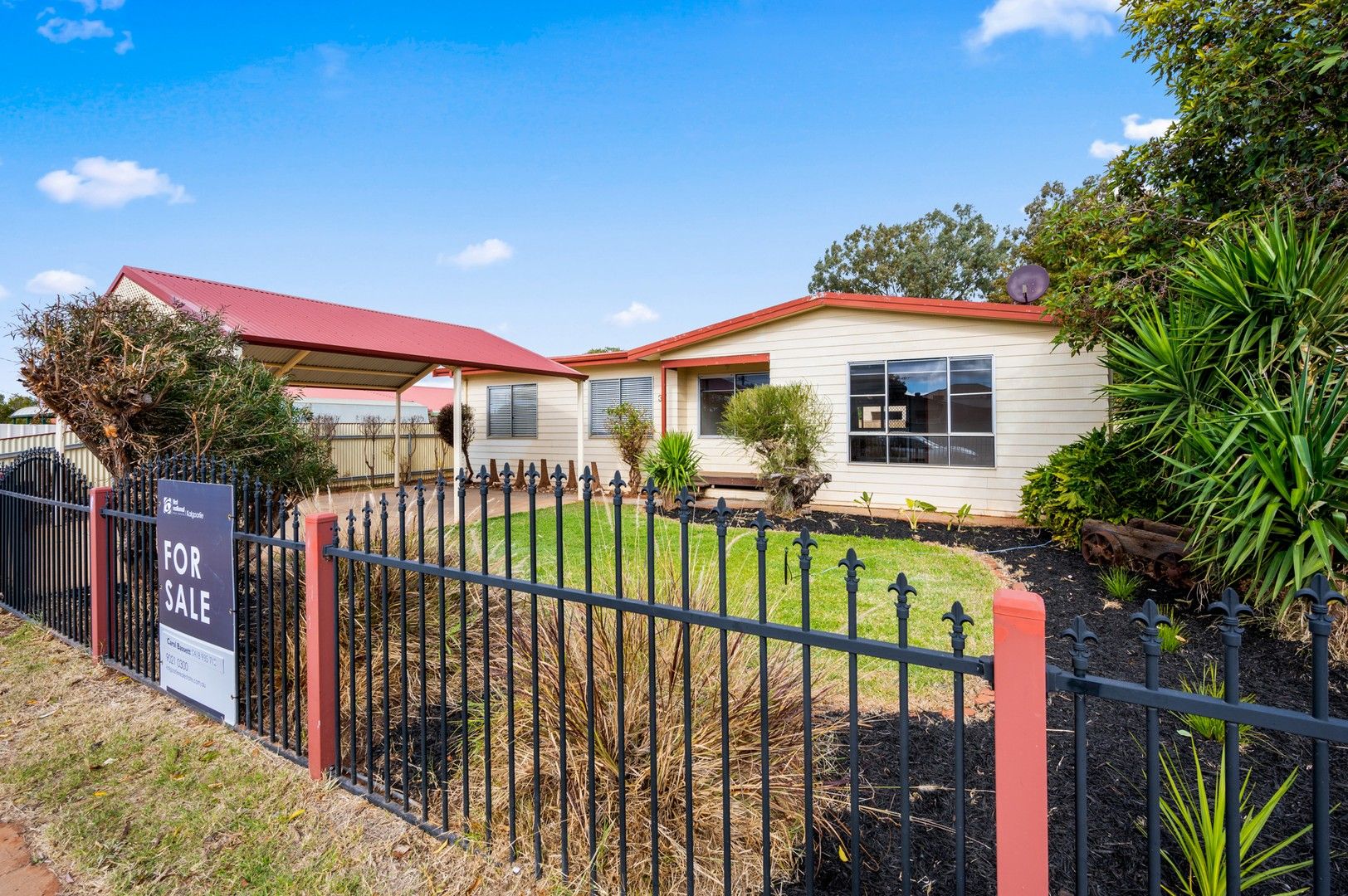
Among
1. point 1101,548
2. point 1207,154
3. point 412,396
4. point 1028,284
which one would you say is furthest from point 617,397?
point 412,396

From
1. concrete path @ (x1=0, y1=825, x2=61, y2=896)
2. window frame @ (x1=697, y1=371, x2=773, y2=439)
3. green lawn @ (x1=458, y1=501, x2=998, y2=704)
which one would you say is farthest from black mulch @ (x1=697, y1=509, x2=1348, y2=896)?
window frame @ (x1=697, y1=371, x2=773, y2=439)

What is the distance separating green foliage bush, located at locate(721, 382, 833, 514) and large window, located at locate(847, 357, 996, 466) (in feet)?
3.68

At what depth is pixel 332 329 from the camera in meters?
11.3

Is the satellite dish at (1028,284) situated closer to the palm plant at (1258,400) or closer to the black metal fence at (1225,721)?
the palm plant at (1258,400)

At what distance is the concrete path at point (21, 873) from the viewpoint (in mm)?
2291

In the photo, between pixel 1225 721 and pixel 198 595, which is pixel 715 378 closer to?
pixel 198 595

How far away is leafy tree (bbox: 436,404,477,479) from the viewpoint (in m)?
16.5

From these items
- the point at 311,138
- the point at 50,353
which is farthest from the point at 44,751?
the point at 311,138

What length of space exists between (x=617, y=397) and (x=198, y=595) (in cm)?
1161

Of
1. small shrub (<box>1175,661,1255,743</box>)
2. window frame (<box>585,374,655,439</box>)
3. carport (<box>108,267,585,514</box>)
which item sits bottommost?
small shrub (<box>1175,661,1255,743</box>)

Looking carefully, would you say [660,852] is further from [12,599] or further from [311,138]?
[311,138]

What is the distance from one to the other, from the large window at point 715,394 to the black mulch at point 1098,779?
31.1ft

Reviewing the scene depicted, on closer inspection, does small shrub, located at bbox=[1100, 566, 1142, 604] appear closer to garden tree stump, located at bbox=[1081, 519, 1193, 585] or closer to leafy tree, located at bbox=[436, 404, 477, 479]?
garden tree stump, located at bbox=[1081, 519, 1193, 585]

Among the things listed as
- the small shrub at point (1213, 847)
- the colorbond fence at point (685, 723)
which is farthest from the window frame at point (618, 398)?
the small shrub at point (1213, 847)
